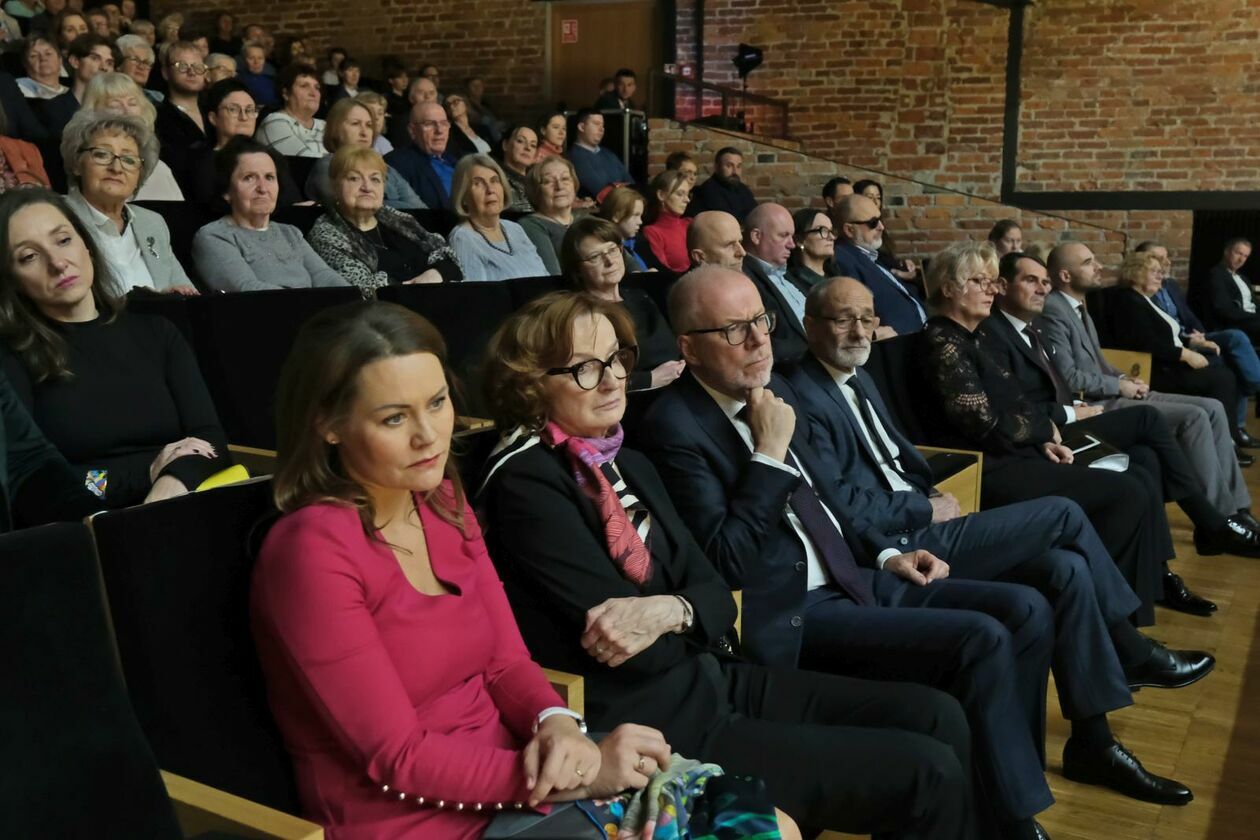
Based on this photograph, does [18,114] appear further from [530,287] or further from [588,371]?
[588,371]

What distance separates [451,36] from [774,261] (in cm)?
601

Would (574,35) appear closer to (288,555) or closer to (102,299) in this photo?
(102,299)

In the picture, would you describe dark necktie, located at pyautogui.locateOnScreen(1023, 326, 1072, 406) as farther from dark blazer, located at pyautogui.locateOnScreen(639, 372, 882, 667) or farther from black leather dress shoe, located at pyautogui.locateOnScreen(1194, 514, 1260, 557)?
dark blazer, located at pyautogui.locateOnScreen(639, 372, 882, 667)

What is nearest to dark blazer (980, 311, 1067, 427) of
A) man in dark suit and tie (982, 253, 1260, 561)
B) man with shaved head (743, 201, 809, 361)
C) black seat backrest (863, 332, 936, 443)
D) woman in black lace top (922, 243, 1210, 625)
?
man in dark suit and tie (982, 253, 1260, 561)

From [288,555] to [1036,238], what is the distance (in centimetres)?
703

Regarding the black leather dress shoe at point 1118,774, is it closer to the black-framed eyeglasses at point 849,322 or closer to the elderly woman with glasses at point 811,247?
the black-framed eyeglasses at point 849,322

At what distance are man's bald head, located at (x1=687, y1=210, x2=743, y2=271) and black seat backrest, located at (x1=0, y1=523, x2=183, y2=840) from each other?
322 centimetres

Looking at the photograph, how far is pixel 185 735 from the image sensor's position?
1.39 meters

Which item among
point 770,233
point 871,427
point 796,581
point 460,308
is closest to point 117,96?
point 460,308

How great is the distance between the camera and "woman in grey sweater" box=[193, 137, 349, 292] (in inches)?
135

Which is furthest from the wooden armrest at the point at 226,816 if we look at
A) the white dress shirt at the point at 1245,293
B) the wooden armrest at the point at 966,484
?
the white dress shirt at the point at 1245,293

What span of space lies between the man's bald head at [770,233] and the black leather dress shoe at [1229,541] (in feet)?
5.65

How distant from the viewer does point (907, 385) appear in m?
3.39

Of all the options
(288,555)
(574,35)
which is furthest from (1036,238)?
(288,555)
